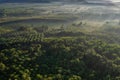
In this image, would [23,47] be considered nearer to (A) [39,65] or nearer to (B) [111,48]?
(A) [39,65]

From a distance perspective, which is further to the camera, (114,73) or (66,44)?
(66,44)

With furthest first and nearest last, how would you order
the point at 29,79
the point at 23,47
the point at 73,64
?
the point at 23,47 → the point at 73,64 → the point at 29,79

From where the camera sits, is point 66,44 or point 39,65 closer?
point 39,65

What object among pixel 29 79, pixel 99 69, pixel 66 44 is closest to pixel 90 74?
pixel 99 69

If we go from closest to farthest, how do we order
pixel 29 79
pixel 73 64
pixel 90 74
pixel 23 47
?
pixel 29 79
pixel 90 74
pixel 73 64
pixel 23 47

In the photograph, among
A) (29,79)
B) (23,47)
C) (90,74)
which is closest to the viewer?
(29,79)

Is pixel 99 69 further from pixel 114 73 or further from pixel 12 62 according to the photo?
pixel 12 62

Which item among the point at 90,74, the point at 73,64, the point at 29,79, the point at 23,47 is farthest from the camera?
the point at 23,47

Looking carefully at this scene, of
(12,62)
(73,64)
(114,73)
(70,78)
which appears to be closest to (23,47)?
(12,62)
